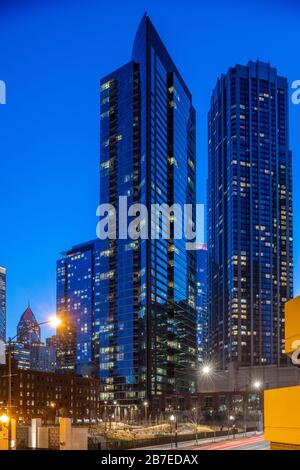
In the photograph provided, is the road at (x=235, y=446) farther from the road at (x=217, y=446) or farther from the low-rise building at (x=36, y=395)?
the low-rise building at (x=36, y=395)

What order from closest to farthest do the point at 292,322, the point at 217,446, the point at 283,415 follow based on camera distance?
the point at 283,415 < the point at 292,322 < the point at 217,446

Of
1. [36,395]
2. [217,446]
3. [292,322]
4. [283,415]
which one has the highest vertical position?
[292,322]

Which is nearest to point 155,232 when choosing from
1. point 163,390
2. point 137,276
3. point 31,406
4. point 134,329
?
point 137,276

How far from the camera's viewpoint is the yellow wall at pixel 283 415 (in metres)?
18.4

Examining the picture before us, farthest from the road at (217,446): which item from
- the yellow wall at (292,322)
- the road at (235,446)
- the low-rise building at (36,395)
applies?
the low-rise building at (36,395)

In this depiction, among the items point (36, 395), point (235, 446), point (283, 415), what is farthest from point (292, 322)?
point (36, 395)

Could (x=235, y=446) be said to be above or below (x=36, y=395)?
above

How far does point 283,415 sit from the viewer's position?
1908 cm

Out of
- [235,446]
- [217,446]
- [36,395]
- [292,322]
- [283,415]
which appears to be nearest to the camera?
[283,415]

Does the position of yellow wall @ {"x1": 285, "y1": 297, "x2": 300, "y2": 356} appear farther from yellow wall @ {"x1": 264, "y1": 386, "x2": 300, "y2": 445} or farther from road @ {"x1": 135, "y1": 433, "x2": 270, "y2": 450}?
road @ {"x1": 135, "y1": 433, "x2": 270, "y2": 450}

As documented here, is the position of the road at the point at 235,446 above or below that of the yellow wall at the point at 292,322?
below

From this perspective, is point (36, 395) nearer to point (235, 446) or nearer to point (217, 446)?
point (217, 446)
